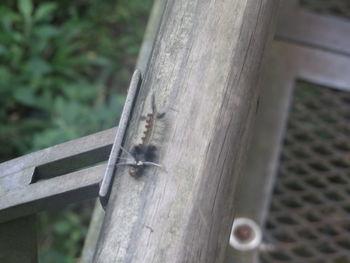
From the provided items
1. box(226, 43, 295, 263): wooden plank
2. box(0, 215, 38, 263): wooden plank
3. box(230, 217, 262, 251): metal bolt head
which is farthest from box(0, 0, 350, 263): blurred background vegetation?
box(0, 215, 38, 263): wooden plank

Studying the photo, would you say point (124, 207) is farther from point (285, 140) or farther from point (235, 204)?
point (285, 140)

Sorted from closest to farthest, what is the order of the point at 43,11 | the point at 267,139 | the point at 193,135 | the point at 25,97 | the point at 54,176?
1. the point at 193,135
2. the point at 54,176
3. the point at 267,139
4. the point at 25,97
5. the point at 43,11

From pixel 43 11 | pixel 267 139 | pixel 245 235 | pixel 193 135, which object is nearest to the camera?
pixel 193 135

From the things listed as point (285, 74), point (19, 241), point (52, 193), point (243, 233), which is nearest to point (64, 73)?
point (285, 74)

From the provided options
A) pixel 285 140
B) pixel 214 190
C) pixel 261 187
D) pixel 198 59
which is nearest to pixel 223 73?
pixel 198 59

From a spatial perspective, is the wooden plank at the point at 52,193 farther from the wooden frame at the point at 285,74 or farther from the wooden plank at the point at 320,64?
the wooden plank at the point at 320,64

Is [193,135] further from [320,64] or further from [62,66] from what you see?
[62,66]

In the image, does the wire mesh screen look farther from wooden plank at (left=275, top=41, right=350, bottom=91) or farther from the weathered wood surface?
the weathered wood surface
